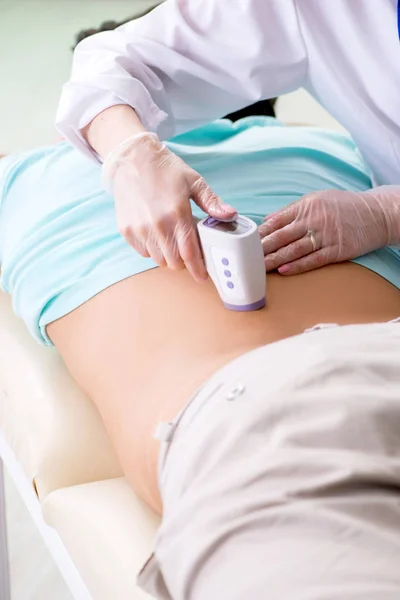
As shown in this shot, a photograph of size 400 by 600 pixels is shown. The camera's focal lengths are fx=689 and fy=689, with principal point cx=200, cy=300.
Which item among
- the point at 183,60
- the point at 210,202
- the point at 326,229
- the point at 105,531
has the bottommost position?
the point at 105,531

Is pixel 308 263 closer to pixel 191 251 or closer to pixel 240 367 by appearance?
pixel 191 251

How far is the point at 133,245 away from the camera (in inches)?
36.9

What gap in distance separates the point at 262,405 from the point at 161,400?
200 millimetres

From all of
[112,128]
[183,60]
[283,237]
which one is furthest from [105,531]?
[183,60]

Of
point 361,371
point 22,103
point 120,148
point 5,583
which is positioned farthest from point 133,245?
point 22,103

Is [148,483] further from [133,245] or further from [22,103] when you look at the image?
[22,103]

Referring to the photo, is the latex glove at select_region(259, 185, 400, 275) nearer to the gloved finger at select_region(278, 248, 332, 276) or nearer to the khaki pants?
the gloved finger at select_region(278, 248, 332, 276)

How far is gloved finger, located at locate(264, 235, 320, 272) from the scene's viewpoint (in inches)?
36.9

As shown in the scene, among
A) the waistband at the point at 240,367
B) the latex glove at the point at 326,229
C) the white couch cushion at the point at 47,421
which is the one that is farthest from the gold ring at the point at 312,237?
the white couch cushion at the point at 47,421

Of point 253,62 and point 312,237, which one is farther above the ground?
point 253,62

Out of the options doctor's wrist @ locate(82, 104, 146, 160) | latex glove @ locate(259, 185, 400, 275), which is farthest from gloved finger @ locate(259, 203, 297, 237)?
doctor's wrist @ locate(82, 104, 146, 160)

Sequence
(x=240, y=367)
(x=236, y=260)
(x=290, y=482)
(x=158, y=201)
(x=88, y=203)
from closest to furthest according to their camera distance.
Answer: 1. (x=290, y=482)
2. (x=240, y=367)
3. (x=236, y=260)
4. (x=158, y=201)
5. (x=88, y=203)

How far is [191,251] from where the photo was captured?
887mm

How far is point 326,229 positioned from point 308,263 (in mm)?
58
